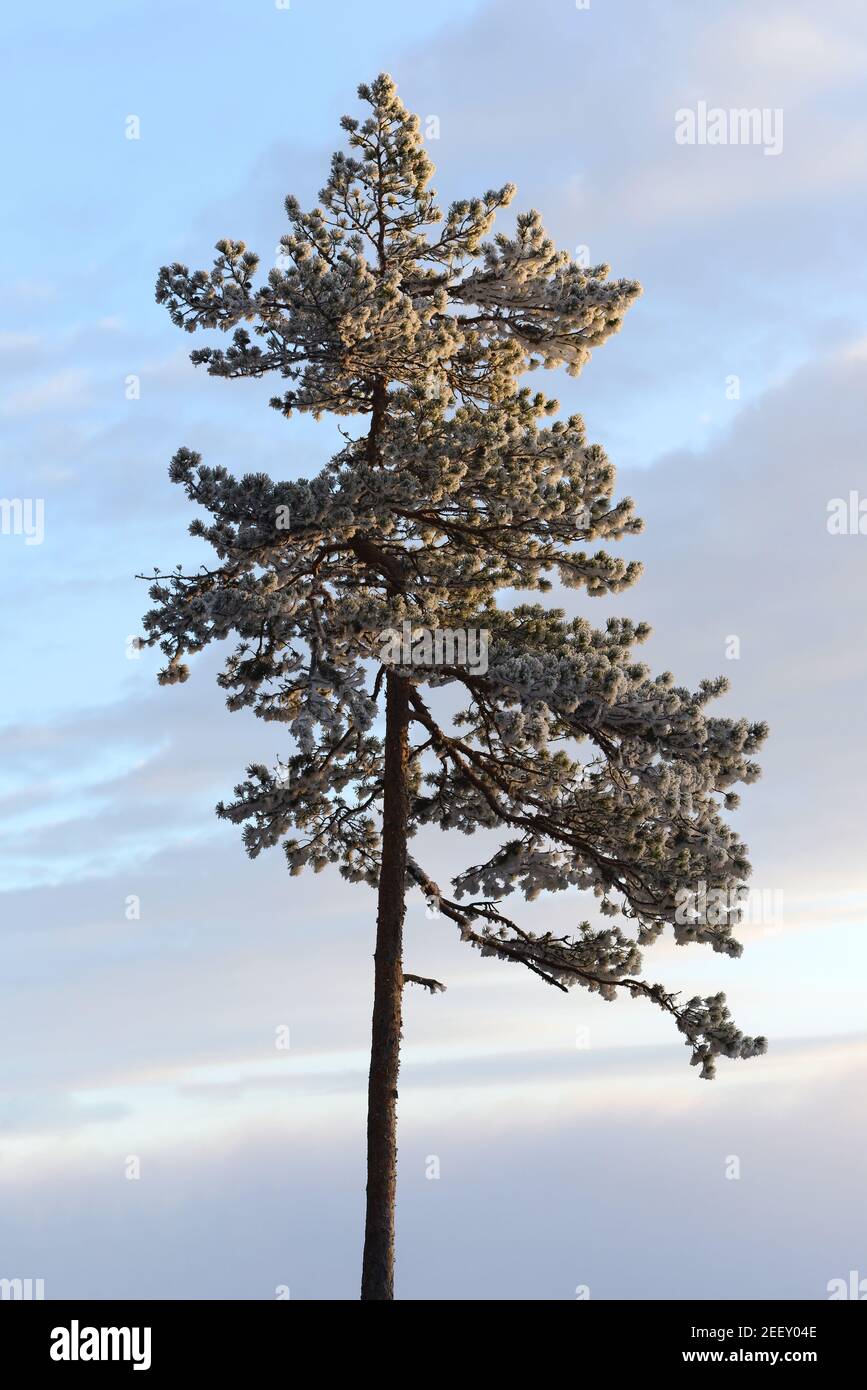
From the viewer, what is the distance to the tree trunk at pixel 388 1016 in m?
18.2

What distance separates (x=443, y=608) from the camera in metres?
19.3

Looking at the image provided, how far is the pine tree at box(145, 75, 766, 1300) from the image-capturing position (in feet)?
59.4

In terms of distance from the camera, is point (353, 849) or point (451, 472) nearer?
point (451, 472)

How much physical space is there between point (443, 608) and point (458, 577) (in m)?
0.61

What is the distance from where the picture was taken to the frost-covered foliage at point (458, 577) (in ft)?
59.3

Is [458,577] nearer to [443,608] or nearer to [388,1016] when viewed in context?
[443,608]

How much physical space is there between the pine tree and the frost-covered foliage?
0.12ft

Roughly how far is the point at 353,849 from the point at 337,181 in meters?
9.66

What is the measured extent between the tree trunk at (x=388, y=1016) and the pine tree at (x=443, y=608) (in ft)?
0.10

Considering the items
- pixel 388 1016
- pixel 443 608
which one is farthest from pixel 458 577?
pixel 388 1016

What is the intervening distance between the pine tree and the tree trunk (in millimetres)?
30
